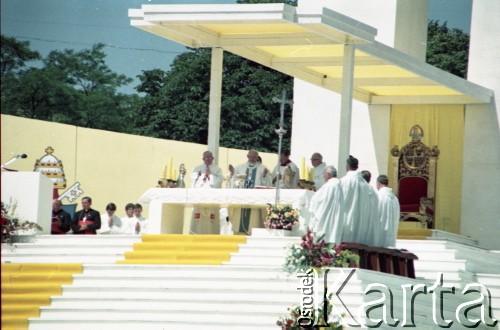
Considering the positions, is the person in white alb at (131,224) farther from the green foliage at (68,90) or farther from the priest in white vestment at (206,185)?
the green foliage at (68,90)

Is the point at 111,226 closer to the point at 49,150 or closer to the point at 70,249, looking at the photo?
the point at 70,249

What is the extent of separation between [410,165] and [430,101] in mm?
1283

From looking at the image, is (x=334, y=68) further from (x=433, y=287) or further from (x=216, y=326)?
(x=216, y=326)

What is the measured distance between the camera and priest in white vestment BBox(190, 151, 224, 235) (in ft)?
65.8

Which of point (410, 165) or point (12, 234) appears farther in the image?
point (410, 165)

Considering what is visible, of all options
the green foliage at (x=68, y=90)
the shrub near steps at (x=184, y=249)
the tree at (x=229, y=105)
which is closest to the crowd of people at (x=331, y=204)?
the shrub near steps at (x=184, y=249)

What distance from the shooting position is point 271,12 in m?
18.6

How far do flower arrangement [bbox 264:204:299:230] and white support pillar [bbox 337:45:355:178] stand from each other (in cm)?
165

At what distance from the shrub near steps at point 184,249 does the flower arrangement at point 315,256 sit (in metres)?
1.59

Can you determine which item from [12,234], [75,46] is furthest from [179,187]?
[75,46]

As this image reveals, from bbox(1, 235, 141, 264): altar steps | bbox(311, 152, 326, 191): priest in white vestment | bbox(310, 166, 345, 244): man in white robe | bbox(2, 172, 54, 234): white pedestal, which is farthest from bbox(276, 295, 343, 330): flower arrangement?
bbox(311, 152, 326, 191): priest in white vestment

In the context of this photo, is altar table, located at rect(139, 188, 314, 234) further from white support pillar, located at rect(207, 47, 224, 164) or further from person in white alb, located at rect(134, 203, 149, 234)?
white support pillar, located at rect(207, 47, 224, 164)

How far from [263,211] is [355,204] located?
3610 millimetres

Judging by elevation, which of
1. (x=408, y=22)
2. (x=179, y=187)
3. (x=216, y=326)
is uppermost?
(x=408, y=22)
